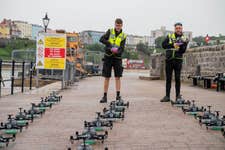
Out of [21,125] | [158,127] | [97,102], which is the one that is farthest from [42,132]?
[97,102]

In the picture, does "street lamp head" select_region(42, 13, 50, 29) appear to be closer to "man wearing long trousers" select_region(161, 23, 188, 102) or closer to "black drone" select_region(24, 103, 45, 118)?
"man wearing long trousers" select_region(161, 23, 188, 102)

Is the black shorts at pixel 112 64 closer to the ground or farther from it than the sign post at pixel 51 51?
closer to the ground

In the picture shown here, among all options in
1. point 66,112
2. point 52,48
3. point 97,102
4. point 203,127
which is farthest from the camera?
point 52,48

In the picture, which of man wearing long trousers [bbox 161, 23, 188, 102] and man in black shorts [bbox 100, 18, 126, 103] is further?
man wearing long trousers [bbox 161, 23, 188, 102]

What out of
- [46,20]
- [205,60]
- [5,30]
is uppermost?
[5,30]

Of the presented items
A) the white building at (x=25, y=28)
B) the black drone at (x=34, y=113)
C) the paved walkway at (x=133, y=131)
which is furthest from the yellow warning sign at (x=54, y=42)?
the white building at (x=25, y=28)

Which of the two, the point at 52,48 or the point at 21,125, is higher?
the point at 52,48

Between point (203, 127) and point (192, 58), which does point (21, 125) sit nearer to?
point (203, 127)

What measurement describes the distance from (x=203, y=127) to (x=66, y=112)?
8.66 feet

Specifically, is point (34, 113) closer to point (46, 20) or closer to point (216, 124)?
point (216, 124)

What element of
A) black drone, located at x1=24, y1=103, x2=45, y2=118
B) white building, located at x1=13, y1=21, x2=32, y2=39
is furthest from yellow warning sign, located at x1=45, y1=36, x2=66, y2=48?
white building, located at x1=13, y1=21, x2=32, y2=39

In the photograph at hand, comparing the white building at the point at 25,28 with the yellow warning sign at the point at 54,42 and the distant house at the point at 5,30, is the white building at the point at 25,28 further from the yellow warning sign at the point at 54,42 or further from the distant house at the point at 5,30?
the yellow warning sign at the point at 54,42

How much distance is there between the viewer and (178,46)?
9242mm

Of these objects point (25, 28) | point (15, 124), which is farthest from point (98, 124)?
point (25, 28)
